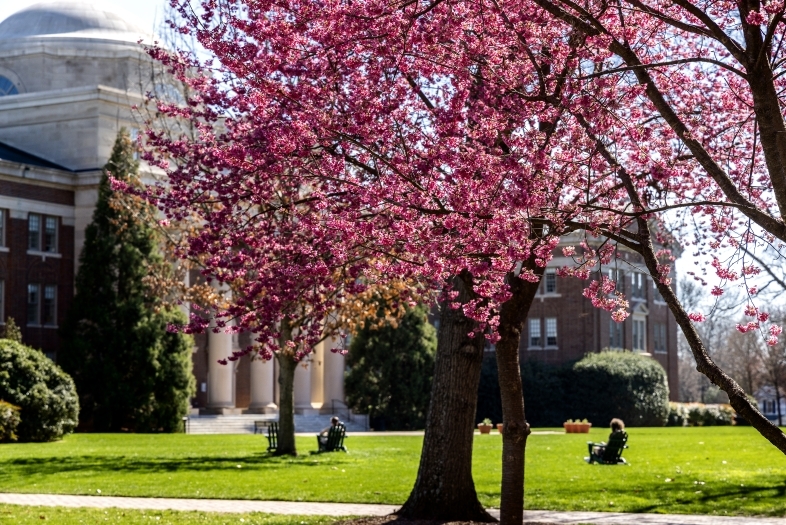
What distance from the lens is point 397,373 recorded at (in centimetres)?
5631

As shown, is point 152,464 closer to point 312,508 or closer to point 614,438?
point 312,508

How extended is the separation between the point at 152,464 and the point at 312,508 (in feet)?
32.3

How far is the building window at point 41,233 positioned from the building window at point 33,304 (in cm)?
171

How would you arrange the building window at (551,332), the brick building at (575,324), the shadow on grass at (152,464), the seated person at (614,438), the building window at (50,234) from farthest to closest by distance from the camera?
the building window at (551,332) < the brick building at (575,324) < the building window at (50,234) < the seated person at (614,438) < the shadow on grass at (152,464)

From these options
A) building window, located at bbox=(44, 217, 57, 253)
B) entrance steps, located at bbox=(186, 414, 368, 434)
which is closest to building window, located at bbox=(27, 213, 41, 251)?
building window, located at bbox=(44, 217, 57, 253)

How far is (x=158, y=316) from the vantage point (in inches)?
1876

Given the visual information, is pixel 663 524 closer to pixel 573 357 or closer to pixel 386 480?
pixel 386 480

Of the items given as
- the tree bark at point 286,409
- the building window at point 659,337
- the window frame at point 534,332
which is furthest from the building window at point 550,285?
the tree bark at point 286,409

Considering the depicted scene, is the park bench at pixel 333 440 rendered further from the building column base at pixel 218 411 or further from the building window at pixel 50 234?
the building column base at pixel 218 411

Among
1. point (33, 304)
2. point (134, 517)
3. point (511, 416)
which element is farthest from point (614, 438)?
point (33, 304)

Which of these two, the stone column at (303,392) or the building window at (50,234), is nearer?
the building window at (50,234)

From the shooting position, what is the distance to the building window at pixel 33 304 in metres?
52.0

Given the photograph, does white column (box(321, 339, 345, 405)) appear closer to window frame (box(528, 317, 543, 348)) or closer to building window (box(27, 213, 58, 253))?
window frame (box(528, 317, 543, 348))

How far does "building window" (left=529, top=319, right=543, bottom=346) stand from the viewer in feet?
227
